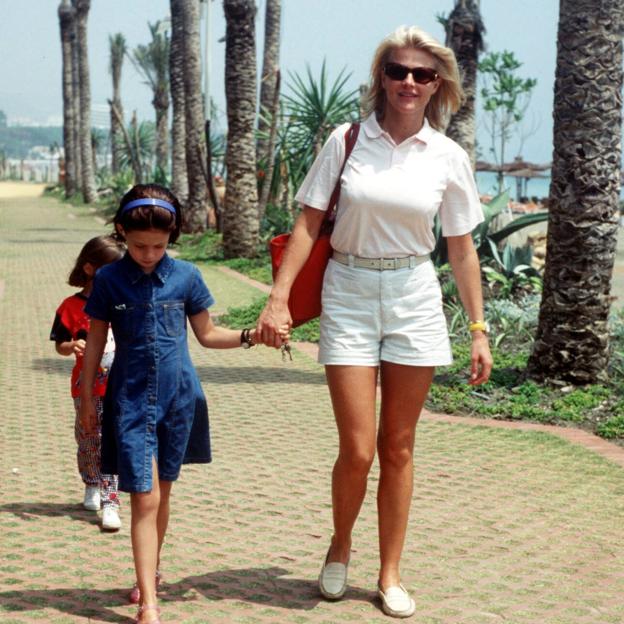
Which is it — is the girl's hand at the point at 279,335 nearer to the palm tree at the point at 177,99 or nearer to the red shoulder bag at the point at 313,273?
the red shoulder bag at the point at 313,273

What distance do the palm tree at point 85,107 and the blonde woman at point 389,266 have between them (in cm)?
3802

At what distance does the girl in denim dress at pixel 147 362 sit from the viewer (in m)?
3.78

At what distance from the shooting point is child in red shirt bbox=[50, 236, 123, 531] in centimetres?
489

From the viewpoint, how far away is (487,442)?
23.0 feet

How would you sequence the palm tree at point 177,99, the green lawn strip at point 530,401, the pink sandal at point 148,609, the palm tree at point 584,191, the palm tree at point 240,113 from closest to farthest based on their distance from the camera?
1. the pink sandal at point 148,609
2. the green lawn strip at point 530,401
3. the palm tree at point 584,191
4. the palm tree at point 240,113
5. the palm tree at point 177,99

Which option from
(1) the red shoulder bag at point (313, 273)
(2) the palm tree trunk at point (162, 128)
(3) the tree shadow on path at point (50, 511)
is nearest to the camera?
(1) the red shoulder bag at point (313, 273)

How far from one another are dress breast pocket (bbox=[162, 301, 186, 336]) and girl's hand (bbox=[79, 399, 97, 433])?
0.38 metres

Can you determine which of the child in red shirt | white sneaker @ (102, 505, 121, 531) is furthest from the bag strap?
white sneaker @ (102, 505, 121, 531)

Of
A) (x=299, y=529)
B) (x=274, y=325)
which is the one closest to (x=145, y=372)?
(x=274, y=325)

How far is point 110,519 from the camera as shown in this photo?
4953 mm

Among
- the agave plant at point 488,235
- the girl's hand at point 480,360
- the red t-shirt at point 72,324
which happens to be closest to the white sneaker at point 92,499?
the red t-shirt at point 72,324

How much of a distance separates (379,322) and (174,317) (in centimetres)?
68

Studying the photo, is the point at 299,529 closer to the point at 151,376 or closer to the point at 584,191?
the point at 151,376

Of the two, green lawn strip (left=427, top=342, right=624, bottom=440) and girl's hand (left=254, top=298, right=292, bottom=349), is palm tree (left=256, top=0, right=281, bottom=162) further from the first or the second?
girl's hand (left=254, top=298, right=292, bottom=349)
